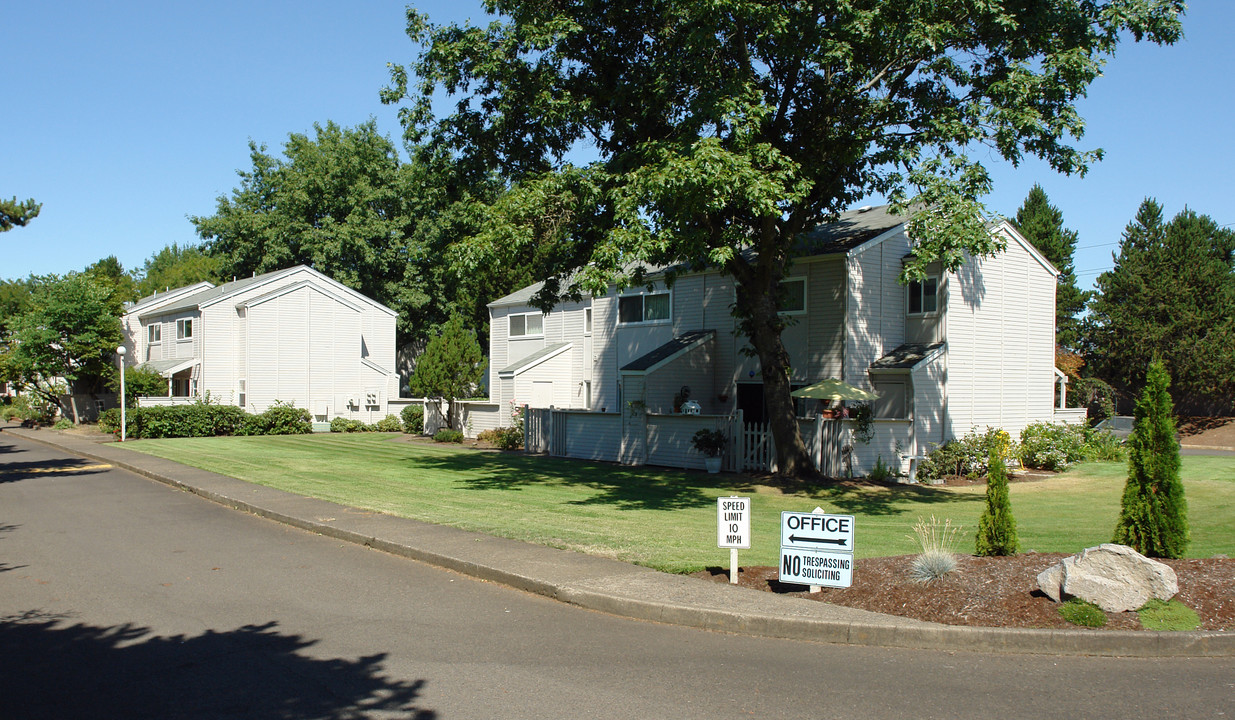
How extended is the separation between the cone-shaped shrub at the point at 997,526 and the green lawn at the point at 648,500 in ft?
5.71

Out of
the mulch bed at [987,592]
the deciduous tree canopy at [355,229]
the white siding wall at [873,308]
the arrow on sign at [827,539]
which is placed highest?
the deciduous tree canopy at [355,229]

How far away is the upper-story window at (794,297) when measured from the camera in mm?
23500

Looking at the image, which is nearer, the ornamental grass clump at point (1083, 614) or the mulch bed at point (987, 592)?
the ornamental grass clump at point (1083, 614)

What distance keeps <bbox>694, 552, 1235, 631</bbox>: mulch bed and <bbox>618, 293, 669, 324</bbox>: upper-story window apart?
19772mm

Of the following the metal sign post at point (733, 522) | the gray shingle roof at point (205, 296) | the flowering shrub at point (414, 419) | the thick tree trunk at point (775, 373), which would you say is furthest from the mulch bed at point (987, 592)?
the gray shingle roof at point (205, 296)

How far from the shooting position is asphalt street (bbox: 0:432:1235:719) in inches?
220

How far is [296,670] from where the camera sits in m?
6.29

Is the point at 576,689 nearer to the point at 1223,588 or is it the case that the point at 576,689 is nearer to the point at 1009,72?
the point at 1223,588

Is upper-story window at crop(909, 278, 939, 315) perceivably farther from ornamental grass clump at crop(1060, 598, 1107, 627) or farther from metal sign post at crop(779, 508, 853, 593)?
ornamental grass clump at crop(1060, 598, 1107, 627)

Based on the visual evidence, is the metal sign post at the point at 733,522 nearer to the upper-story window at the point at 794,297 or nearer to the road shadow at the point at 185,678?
the road shadow at the point at 185,678

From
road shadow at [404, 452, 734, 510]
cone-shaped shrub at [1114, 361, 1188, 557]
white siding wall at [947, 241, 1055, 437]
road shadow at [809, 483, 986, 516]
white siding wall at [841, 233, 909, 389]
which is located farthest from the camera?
white siding wall at [947, 241, 1055, 437]

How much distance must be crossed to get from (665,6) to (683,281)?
38.6 feet

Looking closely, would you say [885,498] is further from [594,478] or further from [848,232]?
[848,232]

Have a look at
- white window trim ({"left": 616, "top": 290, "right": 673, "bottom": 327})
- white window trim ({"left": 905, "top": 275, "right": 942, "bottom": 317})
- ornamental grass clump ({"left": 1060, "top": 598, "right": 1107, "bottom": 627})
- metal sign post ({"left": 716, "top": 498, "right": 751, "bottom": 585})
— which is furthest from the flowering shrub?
ornamental grass clump ({"left": 1060, "top": 598, "right": 1107, "bottom": 627})
